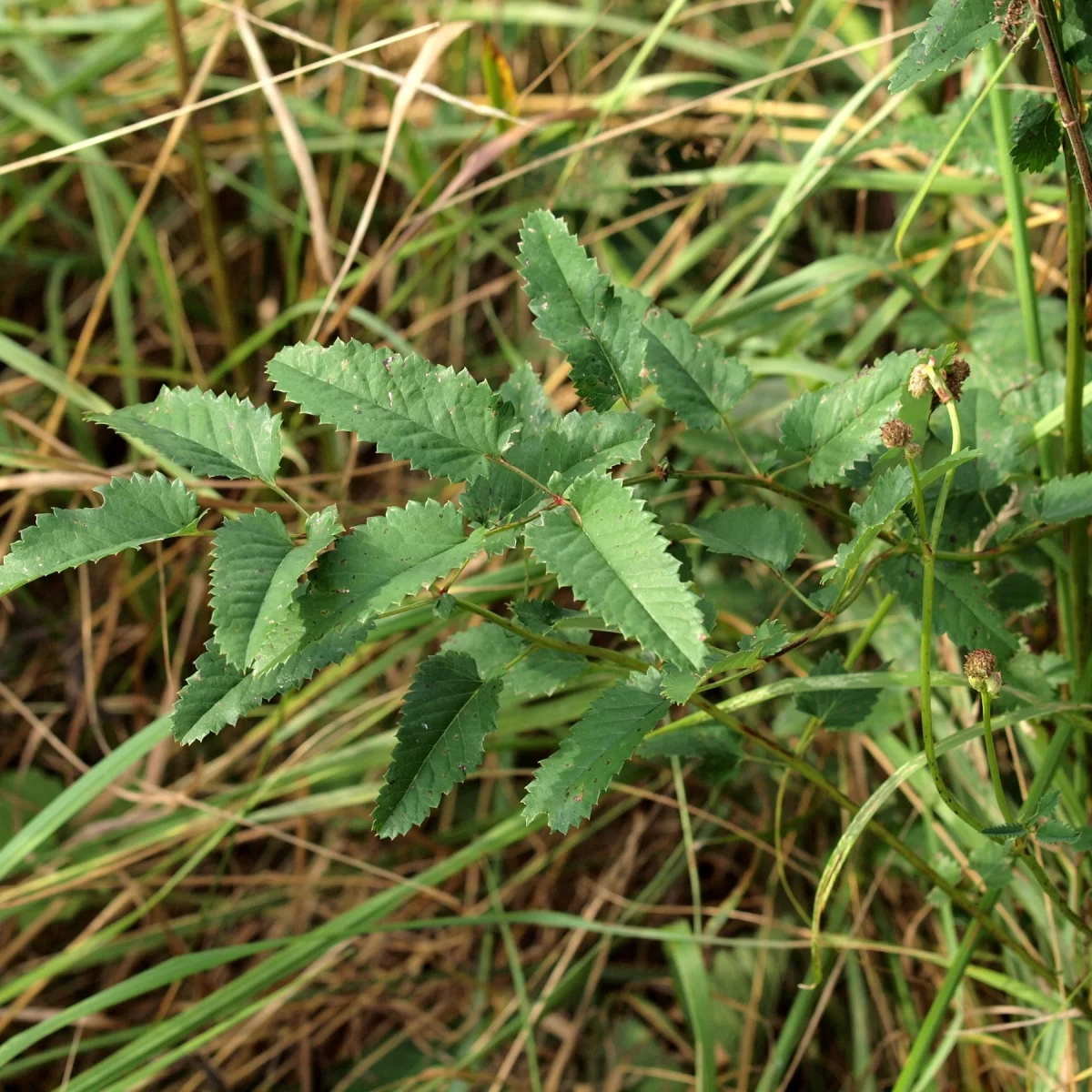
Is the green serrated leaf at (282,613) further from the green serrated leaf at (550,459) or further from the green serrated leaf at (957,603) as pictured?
the green serrated leaf at (957,603)

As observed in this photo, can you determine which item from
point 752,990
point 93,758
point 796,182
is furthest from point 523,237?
point 93,758

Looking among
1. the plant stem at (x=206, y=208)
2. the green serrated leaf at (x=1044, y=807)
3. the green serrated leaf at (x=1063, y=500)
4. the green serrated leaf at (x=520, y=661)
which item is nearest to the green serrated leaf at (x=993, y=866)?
the green serrated leaf at (x=1044, y=807)

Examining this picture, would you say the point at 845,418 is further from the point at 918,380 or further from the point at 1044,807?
the point at 1044,807

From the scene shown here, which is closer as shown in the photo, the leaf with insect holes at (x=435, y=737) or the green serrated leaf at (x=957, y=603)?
the leaf with insect holes at (x=435, y=737)

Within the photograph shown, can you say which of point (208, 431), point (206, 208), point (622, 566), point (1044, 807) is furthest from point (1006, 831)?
point (206, 208)

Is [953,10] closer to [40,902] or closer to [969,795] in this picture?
[969,795]

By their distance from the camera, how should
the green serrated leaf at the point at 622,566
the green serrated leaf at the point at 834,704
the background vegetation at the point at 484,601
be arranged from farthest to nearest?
the background vegetation at the point at 484,601
the green serrated leaf at the point at 834,704
the green serrated leaf at the point at 622,566
